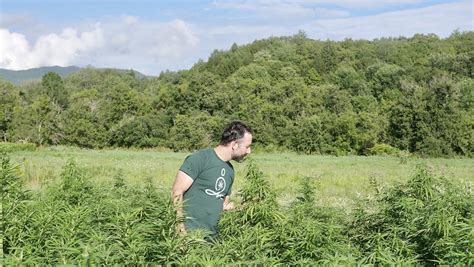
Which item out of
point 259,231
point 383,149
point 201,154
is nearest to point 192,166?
point 201,154

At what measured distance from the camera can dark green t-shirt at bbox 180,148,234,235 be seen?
16.9 feet

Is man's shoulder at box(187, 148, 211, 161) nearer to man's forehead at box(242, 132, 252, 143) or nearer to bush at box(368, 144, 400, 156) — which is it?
man's forehead at box(242, 132, 252, 143)

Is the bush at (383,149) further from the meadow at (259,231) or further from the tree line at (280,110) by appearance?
the meadow at (259,231)

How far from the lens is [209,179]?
206 inches

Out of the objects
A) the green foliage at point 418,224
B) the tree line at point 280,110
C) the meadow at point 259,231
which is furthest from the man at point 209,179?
the tree line at point 280,110

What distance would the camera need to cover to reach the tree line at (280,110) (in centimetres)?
5662

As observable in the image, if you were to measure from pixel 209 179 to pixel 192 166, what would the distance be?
9.1 inches

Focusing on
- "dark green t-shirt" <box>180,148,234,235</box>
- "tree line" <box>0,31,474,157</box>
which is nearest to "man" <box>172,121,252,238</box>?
"dark green t-shirt" <box>180,148,234,235</box>

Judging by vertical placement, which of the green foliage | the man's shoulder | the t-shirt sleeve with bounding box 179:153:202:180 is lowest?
the green foliage

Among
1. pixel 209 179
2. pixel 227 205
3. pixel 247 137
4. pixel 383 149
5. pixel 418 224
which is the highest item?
pixel 247 137

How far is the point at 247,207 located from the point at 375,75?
263ft

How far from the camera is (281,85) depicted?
73812mm

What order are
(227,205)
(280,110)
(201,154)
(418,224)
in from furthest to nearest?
(280,110), (227,205), (201,154), (418,224)

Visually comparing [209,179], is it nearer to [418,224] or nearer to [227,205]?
[227,205]
